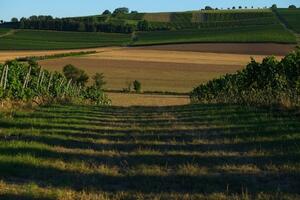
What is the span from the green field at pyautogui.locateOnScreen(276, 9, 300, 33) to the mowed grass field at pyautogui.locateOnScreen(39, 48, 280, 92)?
2947cm

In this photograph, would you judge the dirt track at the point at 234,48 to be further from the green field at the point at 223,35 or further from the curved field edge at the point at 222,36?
the green field at the point at 223,35

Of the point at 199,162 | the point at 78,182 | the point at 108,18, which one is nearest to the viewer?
the point at 78,182

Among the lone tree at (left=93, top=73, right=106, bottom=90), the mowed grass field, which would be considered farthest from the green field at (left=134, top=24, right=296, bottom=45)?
the lone tree at (left=93, top=73, right=106, bottom=90)

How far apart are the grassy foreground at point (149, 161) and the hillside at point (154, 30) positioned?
82912 millimetres

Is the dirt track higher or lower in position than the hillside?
lower

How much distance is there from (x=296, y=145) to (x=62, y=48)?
103m

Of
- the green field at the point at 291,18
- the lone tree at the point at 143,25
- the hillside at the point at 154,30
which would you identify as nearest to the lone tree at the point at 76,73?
the hillside at the point at 154,30

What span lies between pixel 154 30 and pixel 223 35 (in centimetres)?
3038

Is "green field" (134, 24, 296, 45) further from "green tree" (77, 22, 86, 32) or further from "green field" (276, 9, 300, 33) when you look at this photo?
"green tree" (77, 22, 86, 32)

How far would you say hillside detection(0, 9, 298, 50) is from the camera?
113 meters

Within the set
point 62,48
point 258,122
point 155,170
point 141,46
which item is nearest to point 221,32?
point 141,46

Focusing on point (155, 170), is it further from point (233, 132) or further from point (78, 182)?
point (233, 132)

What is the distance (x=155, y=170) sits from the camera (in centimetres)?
931

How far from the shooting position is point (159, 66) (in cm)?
8675
